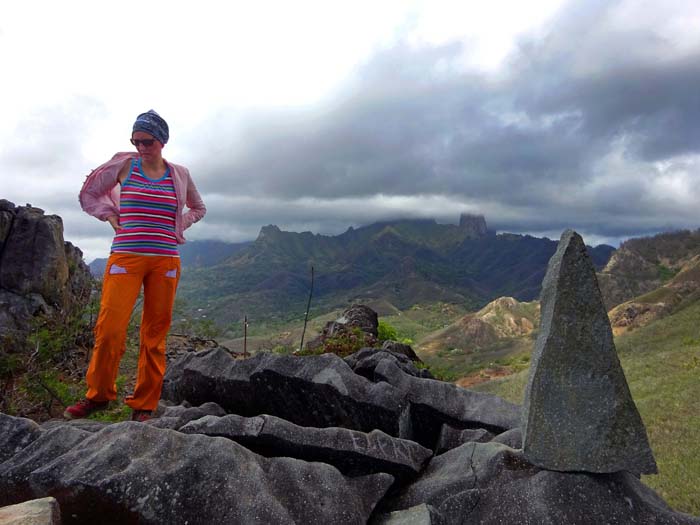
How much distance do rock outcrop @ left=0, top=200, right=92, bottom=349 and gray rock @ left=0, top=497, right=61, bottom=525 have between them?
18.1 meters

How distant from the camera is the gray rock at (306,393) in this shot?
24.1 feet

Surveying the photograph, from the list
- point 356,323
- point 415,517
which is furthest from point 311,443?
point 356,323

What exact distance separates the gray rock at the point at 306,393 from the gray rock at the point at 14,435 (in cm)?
326

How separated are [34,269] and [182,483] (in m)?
23.9

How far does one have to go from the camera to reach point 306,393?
7.52 metres

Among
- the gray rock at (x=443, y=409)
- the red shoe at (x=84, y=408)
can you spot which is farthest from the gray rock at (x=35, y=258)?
the gray rock at (x=443, y=409)

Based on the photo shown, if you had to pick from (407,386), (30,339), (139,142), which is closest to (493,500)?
(407,386)

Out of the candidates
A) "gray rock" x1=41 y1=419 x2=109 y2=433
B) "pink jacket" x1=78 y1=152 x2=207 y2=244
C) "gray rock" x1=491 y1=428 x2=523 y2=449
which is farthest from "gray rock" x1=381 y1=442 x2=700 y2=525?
"pink jacket" x1=78 y1=152 x2=207 y2=244

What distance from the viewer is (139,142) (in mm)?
6719

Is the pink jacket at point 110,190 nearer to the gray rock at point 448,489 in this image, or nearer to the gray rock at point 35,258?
the gray rock at point 448,489

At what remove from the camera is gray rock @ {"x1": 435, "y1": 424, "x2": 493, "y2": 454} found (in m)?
7.11

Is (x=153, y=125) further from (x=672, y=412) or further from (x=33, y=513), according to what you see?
(x=672, y=412)

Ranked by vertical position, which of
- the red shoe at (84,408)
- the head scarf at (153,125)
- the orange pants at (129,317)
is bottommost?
the red shoe at (84,408)

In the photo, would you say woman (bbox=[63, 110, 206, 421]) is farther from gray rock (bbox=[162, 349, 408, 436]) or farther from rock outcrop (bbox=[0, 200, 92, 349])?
rock outcrop (bbox=[0, 200, 92, 349])
